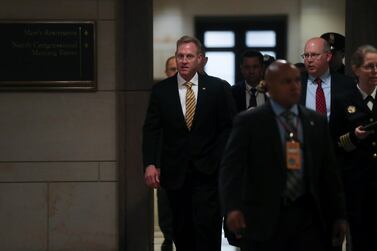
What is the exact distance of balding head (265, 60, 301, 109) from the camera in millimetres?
4520

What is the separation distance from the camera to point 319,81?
6.30m

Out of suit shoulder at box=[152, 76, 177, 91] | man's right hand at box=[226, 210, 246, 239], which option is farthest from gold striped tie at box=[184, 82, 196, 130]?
man's right hand at box=[226, 210, 246, 239]

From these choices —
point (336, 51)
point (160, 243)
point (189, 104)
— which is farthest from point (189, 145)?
point (160, 243)

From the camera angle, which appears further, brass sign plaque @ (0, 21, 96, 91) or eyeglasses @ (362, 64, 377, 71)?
brass sign plaque @ (0, 21, 96, 91)

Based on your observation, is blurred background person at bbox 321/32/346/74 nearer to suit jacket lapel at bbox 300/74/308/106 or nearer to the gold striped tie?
suit jacket lapel at bbox 300/74/308/106

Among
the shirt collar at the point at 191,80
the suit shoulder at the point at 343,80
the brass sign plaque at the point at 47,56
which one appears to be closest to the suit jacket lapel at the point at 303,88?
the suit shoulder at the point at 343,80

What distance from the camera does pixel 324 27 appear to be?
1479cm

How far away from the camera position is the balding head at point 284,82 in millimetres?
4520

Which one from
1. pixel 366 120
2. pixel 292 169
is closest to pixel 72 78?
pixel 366 120

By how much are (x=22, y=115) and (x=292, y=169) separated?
370 centimetres

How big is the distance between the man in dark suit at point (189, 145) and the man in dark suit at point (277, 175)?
5.23 ft

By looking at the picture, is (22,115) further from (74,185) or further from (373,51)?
(373,51)

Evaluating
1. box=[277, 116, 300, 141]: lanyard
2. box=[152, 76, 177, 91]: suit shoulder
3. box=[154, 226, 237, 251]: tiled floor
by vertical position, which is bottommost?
box=[154, 226, 237, 251]: tiled floor

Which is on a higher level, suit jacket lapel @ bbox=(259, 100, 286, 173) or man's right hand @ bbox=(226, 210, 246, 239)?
suit jacket lapel @ bbox=(259, 100, 286, 173)
